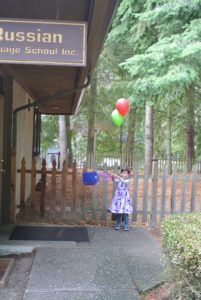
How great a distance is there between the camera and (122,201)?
292 inches

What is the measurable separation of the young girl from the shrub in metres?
3.50

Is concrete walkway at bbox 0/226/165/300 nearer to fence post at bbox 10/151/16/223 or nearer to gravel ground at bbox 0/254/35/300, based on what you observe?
gravel ground at bbox 0/254/35/300

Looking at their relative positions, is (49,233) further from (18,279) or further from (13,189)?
(18,279)

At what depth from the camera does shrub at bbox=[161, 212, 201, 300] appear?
124 inches

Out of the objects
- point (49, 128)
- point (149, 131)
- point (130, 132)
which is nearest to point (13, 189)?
point (149, 131)

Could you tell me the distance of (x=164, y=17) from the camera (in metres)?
11.0

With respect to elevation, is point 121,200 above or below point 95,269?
above

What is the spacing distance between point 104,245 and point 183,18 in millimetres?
7293

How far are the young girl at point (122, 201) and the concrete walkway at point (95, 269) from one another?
673 millimetres

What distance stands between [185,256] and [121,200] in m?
4.25

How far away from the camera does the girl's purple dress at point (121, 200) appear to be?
734cm

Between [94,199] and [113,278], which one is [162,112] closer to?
[94,199]

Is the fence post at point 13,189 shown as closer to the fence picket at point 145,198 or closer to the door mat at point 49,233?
the door mat at point 49,233

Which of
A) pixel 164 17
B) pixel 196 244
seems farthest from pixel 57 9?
pixel 164 17
